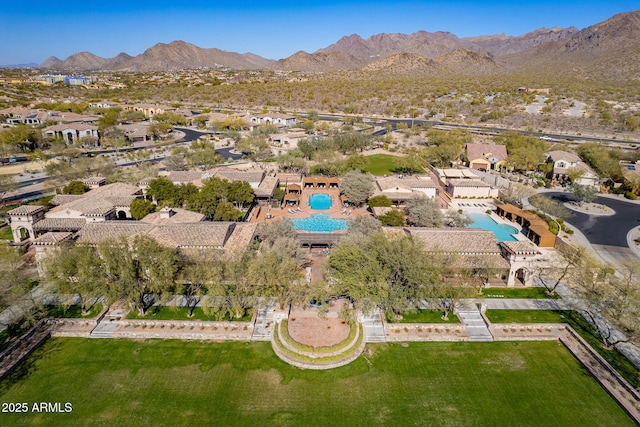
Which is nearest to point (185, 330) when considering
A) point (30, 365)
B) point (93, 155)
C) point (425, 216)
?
point (30, 365)

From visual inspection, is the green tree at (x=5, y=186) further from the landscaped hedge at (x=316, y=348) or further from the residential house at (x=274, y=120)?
the residential house at (x=274, y=120)

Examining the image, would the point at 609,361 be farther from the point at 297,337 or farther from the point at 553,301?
the point at 297,337

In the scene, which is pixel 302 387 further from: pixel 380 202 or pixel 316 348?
pixel 380 202

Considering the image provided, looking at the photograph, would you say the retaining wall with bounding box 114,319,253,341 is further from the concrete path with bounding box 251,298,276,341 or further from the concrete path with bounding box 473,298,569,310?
the concrete path with bounding box 473,298,569,310

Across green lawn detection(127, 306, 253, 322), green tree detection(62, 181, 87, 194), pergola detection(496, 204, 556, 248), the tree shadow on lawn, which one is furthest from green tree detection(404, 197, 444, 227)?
green tree detection(62, 181, 87, 194)

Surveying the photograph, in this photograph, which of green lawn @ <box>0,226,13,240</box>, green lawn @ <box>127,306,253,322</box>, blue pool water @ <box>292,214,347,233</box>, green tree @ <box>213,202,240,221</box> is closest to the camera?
green lawn @ <box>127,306,253,322</box>
